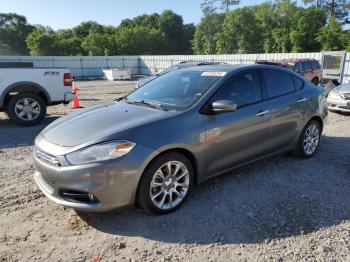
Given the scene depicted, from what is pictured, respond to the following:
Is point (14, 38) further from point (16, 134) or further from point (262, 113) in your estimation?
point (262, 113)

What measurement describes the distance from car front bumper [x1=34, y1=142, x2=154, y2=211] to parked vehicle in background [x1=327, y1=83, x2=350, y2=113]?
28.1 ft

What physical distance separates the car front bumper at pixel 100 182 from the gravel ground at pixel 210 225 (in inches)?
14.0

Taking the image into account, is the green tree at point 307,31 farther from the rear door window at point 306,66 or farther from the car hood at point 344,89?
the car hood at point 344,89

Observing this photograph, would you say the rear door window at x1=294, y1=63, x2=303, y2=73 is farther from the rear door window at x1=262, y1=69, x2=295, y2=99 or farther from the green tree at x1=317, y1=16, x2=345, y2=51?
the green tree at x1=317, y1=16, x2=345, y2=51

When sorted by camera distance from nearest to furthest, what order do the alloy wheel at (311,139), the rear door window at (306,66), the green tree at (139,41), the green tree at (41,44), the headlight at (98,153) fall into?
1. the headlight at (98,153)
2. the alloy wheel at (311,139)
3. the rear door window at (306,66)
4. the green tree at (41,44)
5. the green tree at (139,41)

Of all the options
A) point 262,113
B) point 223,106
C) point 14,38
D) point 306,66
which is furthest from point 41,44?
point 223,106

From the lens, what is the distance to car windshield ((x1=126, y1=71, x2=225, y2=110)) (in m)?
4.03

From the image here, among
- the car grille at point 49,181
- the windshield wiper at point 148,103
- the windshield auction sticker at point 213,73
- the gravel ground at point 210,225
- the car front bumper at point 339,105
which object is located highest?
the windshield auction sticker at point 213,73

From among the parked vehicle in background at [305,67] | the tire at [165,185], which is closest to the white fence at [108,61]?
the parked vehicle in background at [305,67]

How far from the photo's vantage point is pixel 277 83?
4910 mm

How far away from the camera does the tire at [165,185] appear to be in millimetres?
3402

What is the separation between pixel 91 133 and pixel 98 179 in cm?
54

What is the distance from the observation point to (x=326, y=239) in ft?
10.8

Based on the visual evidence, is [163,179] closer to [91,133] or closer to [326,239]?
[91,133]
